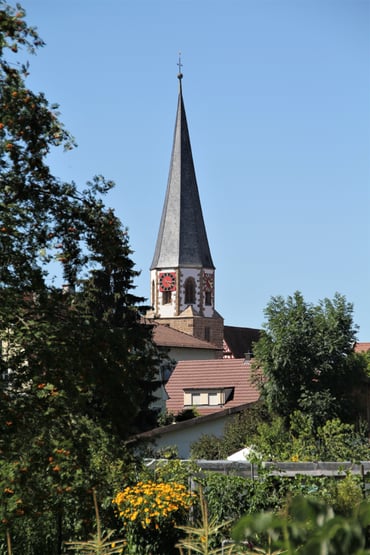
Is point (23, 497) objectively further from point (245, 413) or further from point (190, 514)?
point (245, 413)

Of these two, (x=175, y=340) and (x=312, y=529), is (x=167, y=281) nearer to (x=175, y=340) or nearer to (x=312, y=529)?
(x=175, y=340)

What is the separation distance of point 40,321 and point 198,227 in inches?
4525

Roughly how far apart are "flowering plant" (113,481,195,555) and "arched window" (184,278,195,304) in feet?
375

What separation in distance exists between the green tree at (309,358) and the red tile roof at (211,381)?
6.26 m

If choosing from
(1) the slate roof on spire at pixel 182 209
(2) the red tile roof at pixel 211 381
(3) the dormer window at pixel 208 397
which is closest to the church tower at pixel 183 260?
(1) the slate roof on spire at pixel 182 209

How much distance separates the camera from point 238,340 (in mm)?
132000

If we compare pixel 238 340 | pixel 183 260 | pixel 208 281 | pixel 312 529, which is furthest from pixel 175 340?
pixel 312 529

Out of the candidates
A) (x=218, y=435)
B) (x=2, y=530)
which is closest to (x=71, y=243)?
(x=2, y=530)

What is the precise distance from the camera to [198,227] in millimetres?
125562

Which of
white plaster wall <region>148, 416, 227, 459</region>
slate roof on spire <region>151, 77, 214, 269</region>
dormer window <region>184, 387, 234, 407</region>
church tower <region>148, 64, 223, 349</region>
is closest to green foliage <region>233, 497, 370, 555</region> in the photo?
white plaster wall <region>148, 416, 227, 459</region>

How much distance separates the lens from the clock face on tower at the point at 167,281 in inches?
5022

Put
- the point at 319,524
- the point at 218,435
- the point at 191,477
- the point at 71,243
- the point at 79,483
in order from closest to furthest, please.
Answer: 1. the point at 319,524
2. the point at 79,483
3. the point at 71,243
4. the point at 191,477
5. the point at 218,435

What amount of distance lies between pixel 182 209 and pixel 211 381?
205 ft

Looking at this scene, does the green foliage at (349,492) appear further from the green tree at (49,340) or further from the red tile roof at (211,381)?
the red tile roof at (211,381)
